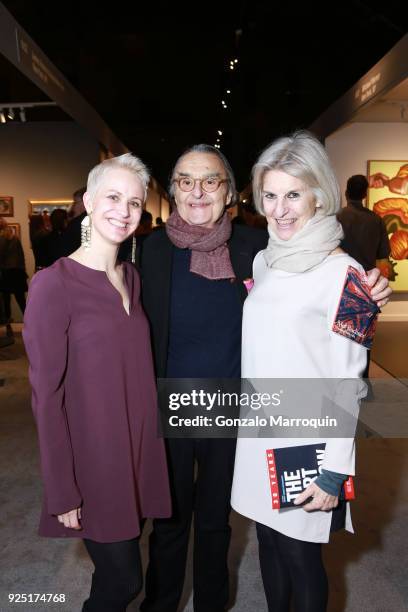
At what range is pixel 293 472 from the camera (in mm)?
1598

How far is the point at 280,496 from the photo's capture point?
5.25 ft

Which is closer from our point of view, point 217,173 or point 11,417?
point 217,173

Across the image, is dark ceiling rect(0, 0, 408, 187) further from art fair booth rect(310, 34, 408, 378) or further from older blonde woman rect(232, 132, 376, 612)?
older blonde woman rect(232, 132, 376, 612)

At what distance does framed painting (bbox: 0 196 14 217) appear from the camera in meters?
9.30

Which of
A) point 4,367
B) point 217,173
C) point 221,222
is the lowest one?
point 4,367

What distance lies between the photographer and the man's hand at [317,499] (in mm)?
1547

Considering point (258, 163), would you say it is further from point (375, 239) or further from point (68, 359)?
point (375, 239)

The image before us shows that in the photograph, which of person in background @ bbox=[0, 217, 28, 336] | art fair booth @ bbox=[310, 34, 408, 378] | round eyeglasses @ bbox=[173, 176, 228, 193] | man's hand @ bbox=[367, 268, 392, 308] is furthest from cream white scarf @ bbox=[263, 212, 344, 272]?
art fair booth @ bbox=[310, 34, 408, 378]

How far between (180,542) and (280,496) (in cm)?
63

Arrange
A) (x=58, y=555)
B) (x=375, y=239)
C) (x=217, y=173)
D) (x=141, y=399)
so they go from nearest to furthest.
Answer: (x=141, y=399) < (x=217, y=173) < (x=58, y=555) < (x=375, y=239)

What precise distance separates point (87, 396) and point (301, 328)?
64 centimetres

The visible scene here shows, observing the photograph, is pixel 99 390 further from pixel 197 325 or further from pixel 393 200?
pixel 393 200

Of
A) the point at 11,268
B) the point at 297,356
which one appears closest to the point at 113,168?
the point at 297,356

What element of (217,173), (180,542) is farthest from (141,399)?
(217,173)
